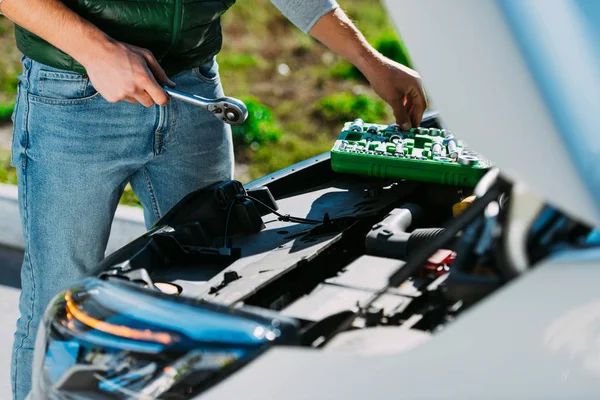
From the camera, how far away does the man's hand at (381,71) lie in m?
2.56

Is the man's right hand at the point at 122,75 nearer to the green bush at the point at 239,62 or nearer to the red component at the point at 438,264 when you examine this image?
the red component at the point at 438,264

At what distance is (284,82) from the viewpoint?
6176mm

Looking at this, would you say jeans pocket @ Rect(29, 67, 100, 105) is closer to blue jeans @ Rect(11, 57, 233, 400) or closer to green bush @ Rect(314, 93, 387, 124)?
blue jeans @ Rect(11, 57, 233, 400)

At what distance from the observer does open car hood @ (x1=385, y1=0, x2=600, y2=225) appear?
129 cm

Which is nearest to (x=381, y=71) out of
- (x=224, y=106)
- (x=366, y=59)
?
(x=366, y=59)

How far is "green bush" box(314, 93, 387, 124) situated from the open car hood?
13.3ft

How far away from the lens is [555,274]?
4.26 ft

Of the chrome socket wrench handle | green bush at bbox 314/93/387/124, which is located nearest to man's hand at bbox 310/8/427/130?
the chrome socket wrench handle

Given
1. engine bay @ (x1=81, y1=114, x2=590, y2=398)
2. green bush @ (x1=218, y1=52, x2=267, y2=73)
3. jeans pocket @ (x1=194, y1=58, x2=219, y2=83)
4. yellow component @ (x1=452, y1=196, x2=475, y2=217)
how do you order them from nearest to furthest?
engine bay @ (x1=81, y1=114, x2=590, y2=398) < yellow component @ (x1=452, y1=196, x2=475, y2=217) < jeans pocket @ (x1=194, y1=58, x2=219, y2=83) < green bush @ (x1=218, y1=52, x2=267, y2=73)

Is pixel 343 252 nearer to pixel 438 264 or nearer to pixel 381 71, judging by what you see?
pixel 438 264

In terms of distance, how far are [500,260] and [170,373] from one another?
571mm

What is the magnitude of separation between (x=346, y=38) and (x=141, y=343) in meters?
1.35

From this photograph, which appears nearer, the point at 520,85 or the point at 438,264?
the point at 520,85

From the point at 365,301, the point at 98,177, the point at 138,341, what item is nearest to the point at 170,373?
the point at 138,341
